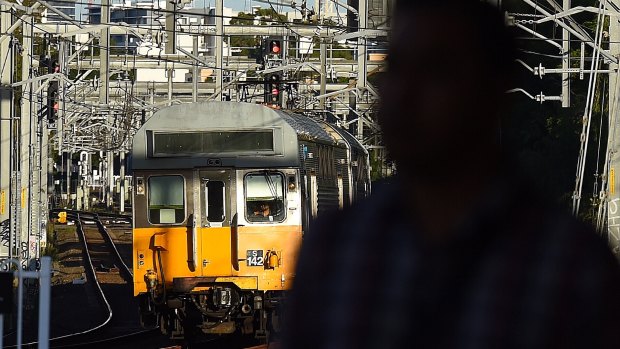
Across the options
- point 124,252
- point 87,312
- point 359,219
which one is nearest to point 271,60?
point 124,252

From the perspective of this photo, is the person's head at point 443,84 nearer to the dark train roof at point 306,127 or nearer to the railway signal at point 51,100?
the dark train roof at point 306,127

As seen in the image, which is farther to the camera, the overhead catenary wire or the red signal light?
the red signal light

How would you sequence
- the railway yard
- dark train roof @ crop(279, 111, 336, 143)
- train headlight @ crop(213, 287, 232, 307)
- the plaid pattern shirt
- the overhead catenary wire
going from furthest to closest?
the railway yard < dark train roof @ crop(279, 111, 336, 143) < train headlight @ crop(213, 287, 232, 307) < the overhead catenary wire < the plaid pattern shirt

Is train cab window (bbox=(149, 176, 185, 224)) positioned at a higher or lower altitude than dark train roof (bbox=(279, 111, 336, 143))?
lower

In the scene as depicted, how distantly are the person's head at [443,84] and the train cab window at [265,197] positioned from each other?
16266 millimetres

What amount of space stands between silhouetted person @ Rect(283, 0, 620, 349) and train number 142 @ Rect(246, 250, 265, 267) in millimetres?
16099

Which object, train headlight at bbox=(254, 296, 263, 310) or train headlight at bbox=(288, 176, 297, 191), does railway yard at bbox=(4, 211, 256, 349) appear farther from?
train headlight at bbox=(288, 176, 297, 191)

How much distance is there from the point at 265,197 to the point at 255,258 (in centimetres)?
87

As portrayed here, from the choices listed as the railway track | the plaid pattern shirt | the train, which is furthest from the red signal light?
the plaid pattern shirt

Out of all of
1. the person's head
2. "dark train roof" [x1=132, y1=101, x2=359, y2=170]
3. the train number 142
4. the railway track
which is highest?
"dark train roof" [x1=132, y1=101, x2=359, y2=170]

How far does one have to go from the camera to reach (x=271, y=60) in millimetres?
36594

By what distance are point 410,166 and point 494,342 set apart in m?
0.28

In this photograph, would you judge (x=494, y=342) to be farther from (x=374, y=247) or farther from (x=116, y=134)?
(x=116, y=134)

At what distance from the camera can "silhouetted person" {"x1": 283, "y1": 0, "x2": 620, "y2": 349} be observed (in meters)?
1.94
